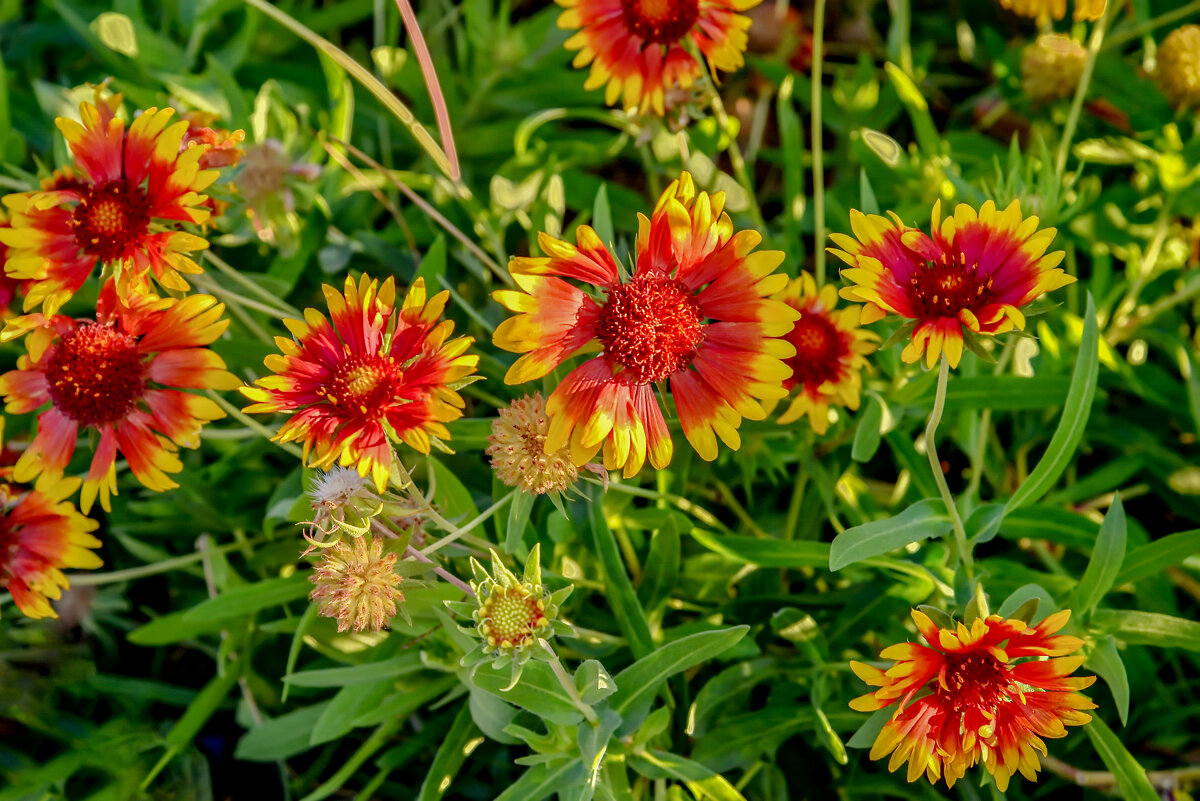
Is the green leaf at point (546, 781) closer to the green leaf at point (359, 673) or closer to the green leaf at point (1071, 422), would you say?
the green leaf at point (359, 673)

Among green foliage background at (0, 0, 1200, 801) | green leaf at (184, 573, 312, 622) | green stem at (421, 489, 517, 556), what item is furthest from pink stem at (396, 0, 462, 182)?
green leaf at (184, 573, 312, 622)

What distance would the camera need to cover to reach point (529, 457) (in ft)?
3.66

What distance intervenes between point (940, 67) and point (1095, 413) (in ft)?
3.61

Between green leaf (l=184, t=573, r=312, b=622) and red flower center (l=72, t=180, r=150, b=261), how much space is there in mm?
550

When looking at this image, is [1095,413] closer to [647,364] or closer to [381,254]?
[647,364]

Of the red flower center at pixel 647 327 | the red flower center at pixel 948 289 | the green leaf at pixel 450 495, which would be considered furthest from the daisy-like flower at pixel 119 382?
the red flower center at pixel 948 289

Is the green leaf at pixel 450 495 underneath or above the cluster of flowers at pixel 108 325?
underneath

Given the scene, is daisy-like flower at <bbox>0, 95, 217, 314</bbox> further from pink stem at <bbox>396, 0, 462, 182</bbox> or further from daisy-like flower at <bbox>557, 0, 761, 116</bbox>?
daisy-like flower at <bbox>557, 0, 761, 116</bbox>

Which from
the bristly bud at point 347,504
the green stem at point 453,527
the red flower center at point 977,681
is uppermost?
the bristly bud at point 347,504

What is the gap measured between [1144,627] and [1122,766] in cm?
20

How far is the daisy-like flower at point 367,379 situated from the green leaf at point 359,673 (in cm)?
39

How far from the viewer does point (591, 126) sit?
2.37 metres

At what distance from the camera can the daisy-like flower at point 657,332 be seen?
3.60 ft

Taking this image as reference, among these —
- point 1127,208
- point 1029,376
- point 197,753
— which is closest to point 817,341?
point 1029,376
